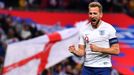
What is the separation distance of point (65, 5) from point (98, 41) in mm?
9573

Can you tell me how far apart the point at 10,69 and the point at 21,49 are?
0.58 metres

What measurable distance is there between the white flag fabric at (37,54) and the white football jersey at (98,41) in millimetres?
4158

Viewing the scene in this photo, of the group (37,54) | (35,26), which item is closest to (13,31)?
(35,26)

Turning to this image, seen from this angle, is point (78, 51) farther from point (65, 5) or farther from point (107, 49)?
point (65, 5)

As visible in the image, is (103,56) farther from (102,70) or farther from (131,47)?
(131,47)

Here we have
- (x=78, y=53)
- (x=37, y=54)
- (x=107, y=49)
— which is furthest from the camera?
(x=37, y=54)

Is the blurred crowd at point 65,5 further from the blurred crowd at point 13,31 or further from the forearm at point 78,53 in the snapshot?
the forearm at point 78,53

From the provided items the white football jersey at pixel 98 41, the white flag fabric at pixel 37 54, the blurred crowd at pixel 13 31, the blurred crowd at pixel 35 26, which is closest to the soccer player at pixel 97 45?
the white football jersey at pixel 98 41

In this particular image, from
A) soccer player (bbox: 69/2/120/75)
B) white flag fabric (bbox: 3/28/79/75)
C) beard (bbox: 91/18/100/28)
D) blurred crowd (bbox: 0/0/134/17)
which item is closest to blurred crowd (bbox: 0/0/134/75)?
blurred crowd (bbox: 0/0/134/17)

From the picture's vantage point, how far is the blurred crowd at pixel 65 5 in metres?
16.6

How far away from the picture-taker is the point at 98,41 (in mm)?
7758

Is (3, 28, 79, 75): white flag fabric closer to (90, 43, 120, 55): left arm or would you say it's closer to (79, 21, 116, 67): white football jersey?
(79, 21, 116, 67): white football jersey

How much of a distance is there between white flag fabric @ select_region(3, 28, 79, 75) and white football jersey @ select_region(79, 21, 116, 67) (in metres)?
4.16

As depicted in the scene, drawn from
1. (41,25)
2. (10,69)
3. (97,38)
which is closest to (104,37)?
(97,38)
